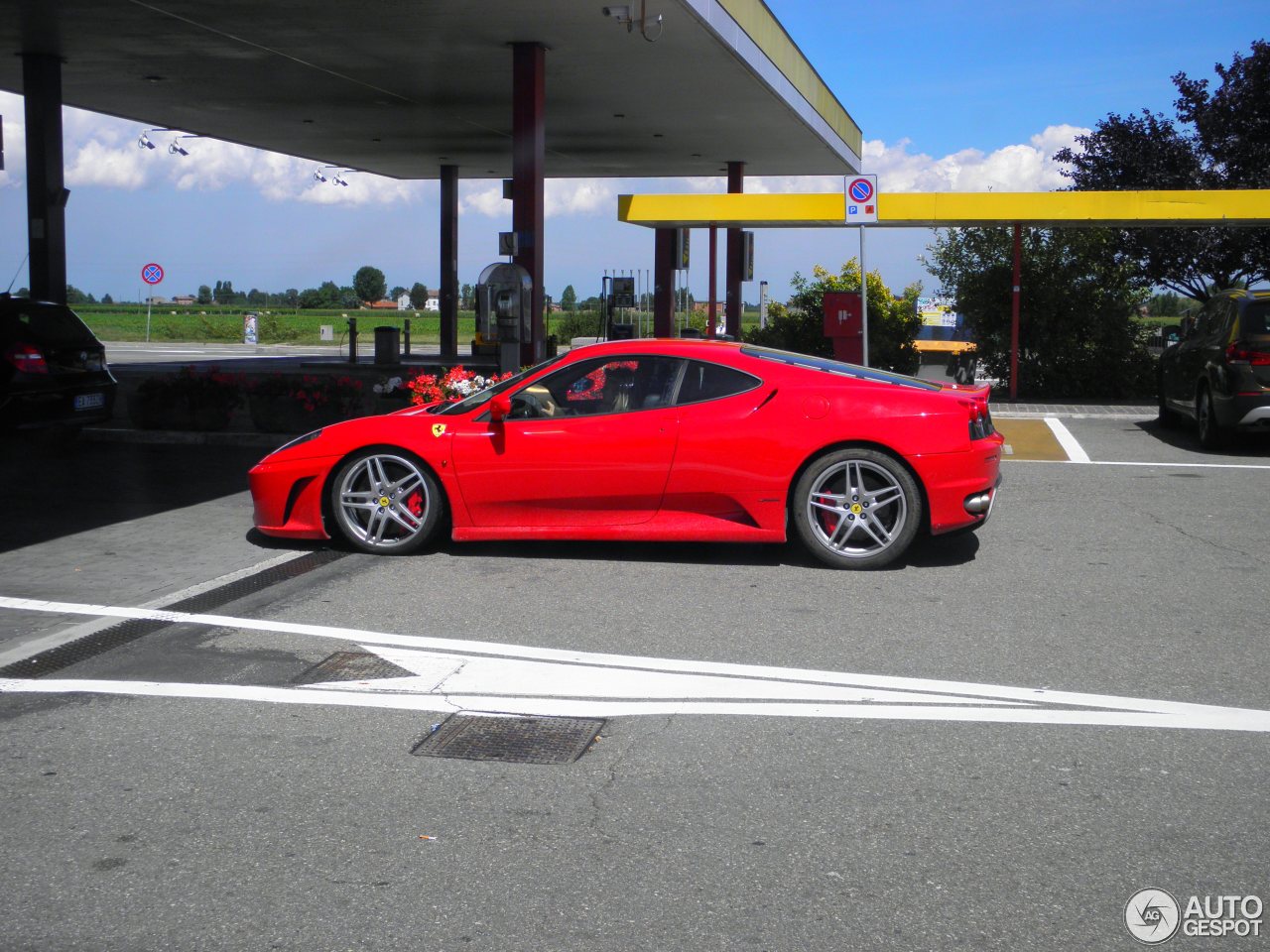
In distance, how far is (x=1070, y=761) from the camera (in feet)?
14.9

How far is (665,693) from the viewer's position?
17.7 ft

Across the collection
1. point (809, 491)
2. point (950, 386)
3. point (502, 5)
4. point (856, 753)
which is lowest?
point (856, 753)

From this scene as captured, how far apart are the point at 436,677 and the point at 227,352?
38.8 meters

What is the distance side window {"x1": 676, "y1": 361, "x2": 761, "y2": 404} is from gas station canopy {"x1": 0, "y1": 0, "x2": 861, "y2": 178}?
23.4ft

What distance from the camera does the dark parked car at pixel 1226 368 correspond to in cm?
1298

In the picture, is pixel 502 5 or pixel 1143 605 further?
pixel 502 5

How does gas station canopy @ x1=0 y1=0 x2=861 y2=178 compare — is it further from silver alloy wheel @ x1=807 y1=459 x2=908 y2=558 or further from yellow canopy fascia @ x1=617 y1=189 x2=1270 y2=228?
silver alloy wheel @ x1=807 y1=459 x2=908 y2=558

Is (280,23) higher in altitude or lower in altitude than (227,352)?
higher

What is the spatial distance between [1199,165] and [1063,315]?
1036 centimetres

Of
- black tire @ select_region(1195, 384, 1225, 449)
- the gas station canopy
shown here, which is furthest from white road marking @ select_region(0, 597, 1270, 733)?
the gas station canopy

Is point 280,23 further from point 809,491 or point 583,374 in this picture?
point 809,491

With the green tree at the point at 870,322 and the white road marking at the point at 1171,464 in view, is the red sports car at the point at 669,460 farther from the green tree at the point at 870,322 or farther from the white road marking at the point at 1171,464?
the green tree at the point at 870,322

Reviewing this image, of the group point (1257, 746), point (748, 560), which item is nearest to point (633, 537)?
point (748, 560)

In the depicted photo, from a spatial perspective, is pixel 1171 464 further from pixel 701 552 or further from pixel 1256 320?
pixel 701 552
